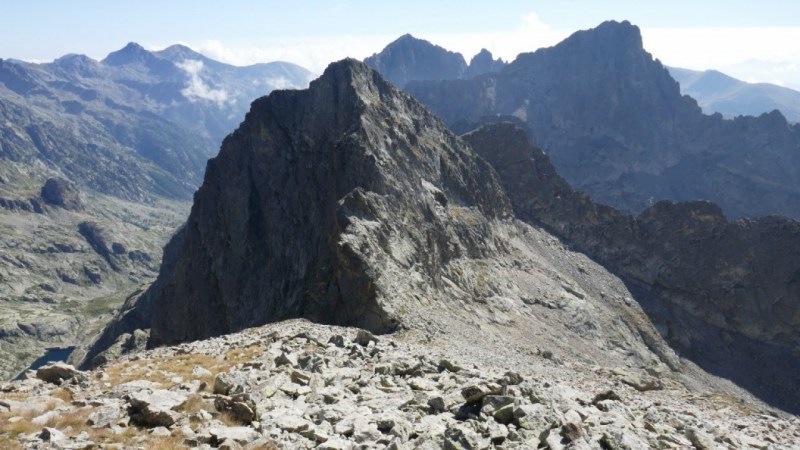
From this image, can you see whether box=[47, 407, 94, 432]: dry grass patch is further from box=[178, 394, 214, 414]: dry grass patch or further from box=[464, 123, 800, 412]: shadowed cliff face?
box=[464, 123, 800, 412]: shadowed cliff face

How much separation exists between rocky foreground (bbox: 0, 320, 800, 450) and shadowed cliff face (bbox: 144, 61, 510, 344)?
29.6 m

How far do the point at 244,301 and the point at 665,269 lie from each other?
97.2m

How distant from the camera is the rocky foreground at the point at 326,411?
19.5 meters

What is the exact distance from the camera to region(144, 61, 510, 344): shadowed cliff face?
69188 millimetres

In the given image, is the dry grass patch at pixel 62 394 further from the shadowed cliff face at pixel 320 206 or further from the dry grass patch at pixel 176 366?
the shadowed cliff face at pixel 320 206

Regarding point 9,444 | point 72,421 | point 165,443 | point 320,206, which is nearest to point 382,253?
point 320,206

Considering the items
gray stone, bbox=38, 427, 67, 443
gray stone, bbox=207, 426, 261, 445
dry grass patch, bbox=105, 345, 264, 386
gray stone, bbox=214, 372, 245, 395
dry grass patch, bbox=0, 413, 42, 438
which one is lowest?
dry grass patch, bbox=105, 345, 264, 386

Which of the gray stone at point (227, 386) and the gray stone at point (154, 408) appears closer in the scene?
the gray stone at point (154, 408)

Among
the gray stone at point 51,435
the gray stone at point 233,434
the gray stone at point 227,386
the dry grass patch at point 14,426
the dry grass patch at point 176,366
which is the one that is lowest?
the dry grass patch at point 176,366

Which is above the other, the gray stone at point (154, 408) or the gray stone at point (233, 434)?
the gray stone at point (233, 434)

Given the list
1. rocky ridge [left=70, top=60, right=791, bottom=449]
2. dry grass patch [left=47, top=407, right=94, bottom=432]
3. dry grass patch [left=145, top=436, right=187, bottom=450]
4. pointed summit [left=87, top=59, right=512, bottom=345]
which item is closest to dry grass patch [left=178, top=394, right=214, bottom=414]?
dry grass patch [left=145, top=436, right=187, bottom=450]

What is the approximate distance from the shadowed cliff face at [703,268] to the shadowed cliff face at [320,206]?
100ft

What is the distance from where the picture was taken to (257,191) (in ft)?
332

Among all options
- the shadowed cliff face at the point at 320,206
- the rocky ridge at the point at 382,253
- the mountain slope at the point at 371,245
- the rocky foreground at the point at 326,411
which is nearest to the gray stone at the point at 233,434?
the rocky foreground at the point at 326,411
